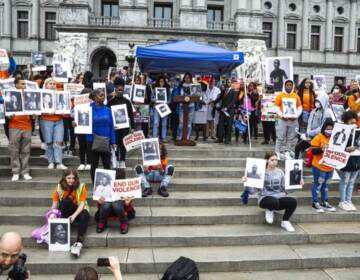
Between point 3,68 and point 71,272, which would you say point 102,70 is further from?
point 71,272

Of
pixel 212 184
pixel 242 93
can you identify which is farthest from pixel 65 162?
pixel 242 93

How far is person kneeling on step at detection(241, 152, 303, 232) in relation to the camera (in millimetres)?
6965

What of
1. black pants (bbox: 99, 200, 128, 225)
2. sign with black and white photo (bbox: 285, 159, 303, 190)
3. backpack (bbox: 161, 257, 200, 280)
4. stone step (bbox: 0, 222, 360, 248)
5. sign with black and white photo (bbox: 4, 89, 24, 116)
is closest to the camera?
backpack (bbox: 161, 257, 200, 280)

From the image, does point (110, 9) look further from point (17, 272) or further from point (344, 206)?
point (17, 272)

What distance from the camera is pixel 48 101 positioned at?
884cm

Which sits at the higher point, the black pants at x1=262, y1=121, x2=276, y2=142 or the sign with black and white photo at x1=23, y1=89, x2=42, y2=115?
the sign with black and white photo at x1=23, y1=89, x2=42, y2=115

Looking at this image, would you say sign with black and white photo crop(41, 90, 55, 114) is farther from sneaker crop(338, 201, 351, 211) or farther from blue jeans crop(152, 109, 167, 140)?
sneaker crop(338, 201, 351, 211)

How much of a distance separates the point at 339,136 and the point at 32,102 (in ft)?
20.1

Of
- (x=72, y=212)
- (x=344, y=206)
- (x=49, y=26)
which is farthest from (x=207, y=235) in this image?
(x=49, y=26)

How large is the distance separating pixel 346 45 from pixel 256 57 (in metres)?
19.4

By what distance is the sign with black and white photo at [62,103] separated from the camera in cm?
895

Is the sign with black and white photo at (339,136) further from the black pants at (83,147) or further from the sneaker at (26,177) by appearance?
the sneaker at (26,177)

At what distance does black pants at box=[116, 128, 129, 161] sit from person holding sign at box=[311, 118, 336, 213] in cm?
400

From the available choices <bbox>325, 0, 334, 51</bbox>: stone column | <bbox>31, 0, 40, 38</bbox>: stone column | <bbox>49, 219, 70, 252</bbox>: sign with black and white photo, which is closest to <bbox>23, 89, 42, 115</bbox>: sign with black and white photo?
<bbox>49, 219, 70, 252</bbox>: sign with black and white photo
